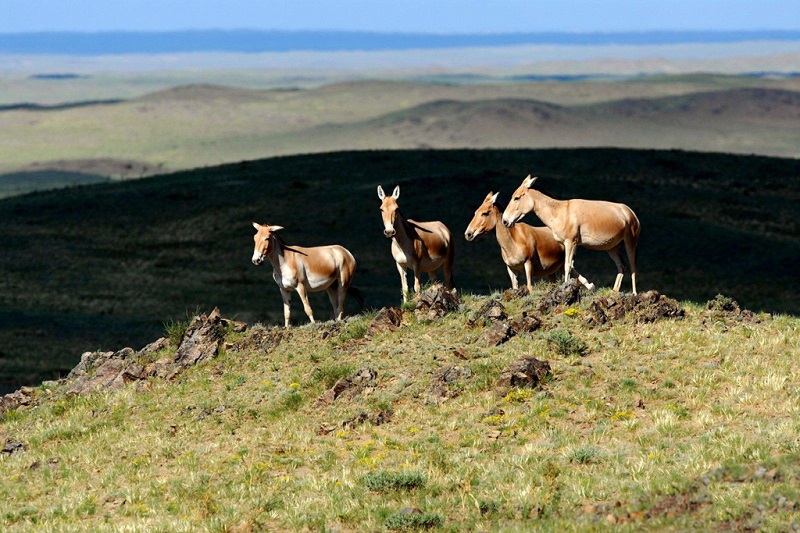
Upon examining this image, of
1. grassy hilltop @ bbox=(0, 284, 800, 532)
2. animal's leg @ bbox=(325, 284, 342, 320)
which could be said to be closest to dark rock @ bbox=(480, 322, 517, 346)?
grassy hilltop @ bbox=(0, 284, 800, 532)

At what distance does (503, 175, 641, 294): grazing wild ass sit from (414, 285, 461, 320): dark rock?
2.09 metres

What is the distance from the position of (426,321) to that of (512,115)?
147 metres

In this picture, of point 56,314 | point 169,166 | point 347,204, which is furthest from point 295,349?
point 169,166

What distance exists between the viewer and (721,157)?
249 feet

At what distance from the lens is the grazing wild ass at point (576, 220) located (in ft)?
73.1

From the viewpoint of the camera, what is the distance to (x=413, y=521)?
1397 centimetres

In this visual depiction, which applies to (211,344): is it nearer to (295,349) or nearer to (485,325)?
(295,349)

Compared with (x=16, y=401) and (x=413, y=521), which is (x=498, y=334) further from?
(x=16, y=401)

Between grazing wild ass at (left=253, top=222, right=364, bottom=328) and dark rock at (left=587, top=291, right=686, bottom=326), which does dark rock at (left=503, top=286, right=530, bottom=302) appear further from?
grazing wild ass at (left=253, top=222, right=364, bottom=328)

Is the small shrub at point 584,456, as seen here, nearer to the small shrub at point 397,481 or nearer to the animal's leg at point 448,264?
the small shrub at point 397,481

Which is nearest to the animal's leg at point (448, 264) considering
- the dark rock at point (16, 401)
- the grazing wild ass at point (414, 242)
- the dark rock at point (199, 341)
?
the grazing wild ass at point (414, 242)

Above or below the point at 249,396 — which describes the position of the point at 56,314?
below

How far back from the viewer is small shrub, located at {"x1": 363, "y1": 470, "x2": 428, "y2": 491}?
15.1 m

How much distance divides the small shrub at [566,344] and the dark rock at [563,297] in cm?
142
